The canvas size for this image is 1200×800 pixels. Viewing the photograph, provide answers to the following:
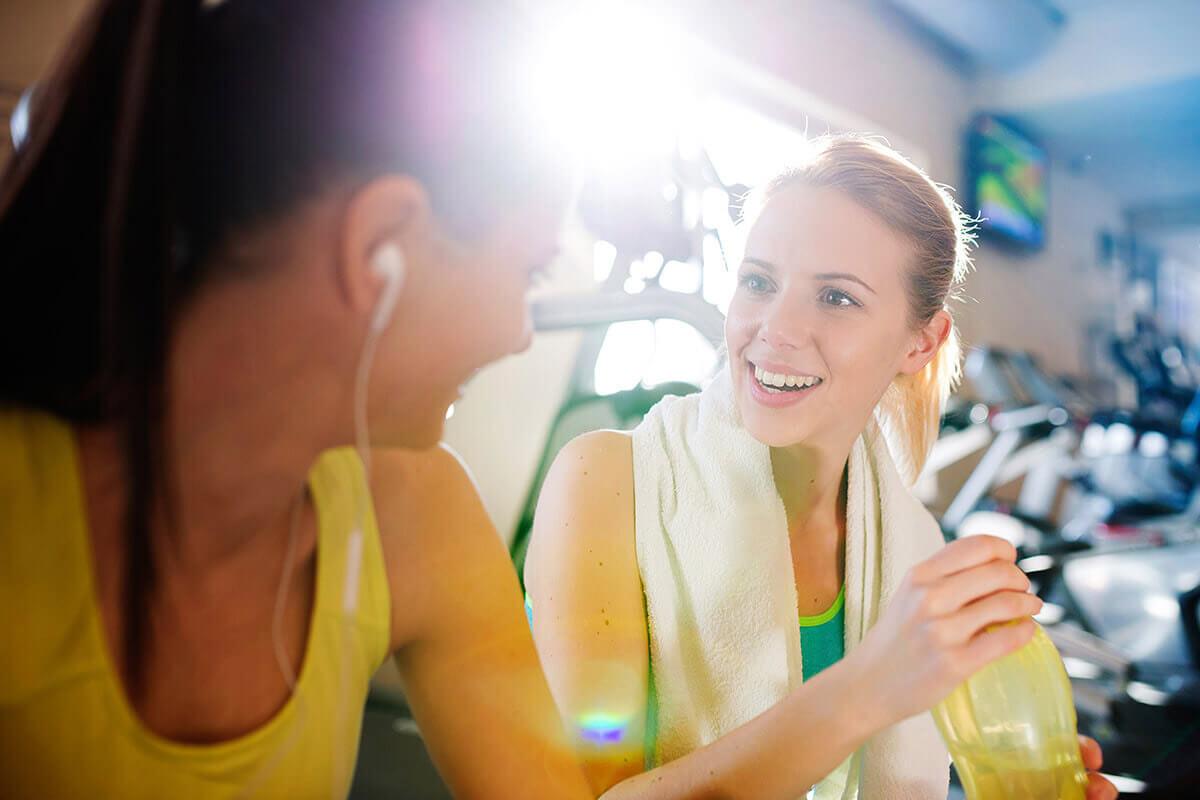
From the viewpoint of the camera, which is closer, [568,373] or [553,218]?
[553,218]

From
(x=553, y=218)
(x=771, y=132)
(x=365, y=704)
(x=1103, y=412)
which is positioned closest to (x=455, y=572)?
(x=365, y=704)

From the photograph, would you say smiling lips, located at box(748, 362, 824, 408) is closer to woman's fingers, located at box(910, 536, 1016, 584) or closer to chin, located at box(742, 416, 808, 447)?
chin, located at box(742, 416, 808, 447)

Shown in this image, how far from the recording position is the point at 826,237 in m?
0.42

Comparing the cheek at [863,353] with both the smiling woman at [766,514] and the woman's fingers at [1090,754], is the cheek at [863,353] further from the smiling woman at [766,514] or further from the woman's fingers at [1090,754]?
the woman's fingers at [1090,754]

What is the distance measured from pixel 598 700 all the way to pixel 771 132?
337 millimetres

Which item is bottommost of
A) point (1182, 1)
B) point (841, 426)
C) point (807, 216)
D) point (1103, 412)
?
point (1103, 412)

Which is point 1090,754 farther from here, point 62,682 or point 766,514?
point 62,682

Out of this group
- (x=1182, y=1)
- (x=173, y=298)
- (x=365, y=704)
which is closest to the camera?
(x=173, y=298)

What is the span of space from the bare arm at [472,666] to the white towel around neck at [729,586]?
0.08m

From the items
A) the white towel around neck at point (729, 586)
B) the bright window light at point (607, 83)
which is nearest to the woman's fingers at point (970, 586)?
the white towel around neck at point (729, 586)

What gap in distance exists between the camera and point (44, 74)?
0.28m

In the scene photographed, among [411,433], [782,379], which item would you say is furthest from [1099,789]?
[411,433]

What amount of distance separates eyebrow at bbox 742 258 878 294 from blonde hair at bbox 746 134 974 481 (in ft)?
0.10

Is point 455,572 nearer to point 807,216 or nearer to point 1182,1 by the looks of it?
point 807,216
